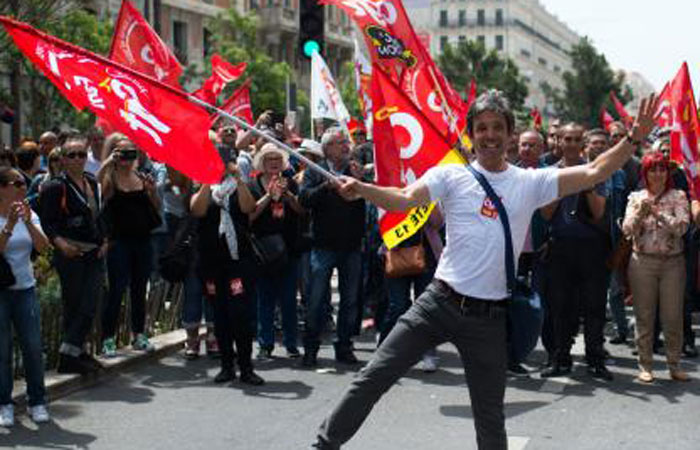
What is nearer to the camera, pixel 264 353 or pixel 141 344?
pixel 141 344

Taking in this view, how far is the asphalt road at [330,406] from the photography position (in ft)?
20.0

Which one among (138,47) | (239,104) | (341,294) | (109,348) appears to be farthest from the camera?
(239,104)

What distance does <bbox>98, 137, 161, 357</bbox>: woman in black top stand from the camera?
8.30m

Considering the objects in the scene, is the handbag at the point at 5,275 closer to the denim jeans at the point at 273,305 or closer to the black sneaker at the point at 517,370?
the denim jeans at the point at 273,305

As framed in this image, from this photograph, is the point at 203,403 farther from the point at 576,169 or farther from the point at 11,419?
the point at 576,169

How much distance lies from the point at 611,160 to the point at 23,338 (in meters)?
3.84

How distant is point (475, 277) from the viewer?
4.68 meters

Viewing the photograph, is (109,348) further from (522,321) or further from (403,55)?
(522,321)

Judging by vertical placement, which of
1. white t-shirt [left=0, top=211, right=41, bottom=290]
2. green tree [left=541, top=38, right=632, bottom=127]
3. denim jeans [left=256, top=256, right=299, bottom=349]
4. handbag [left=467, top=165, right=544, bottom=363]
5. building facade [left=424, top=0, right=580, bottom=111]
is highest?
building facade [left=424, top=0, right=580, bottom=111]

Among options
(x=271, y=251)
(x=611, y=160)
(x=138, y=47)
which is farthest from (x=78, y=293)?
(x=611, y=160)

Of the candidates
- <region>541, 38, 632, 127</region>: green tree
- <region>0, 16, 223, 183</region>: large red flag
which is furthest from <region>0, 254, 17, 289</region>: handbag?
<region>541, 38, 632, 127</region>: green tree

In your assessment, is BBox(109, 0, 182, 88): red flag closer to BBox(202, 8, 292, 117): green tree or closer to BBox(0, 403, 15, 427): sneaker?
BBox(0, 403, 15, 427): sneaker

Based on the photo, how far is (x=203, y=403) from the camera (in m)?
7.12

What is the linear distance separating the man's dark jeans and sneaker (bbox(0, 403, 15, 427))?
2.54 meters
